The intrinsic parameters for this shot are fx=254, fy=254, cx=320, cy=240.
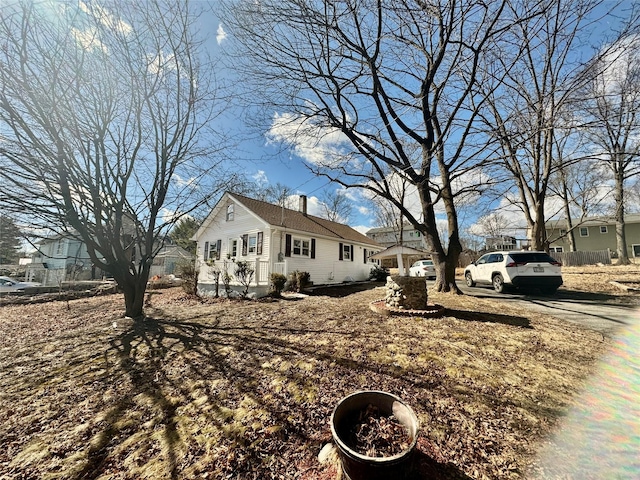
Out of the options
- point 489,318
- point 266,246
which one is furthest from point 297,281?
point 489,318

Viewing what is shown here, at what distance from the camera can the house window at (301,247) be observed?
13409 mm

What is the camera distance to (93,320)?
24.9 ft

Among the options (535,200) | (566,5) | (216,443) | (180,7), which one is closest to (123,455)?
(216,443)

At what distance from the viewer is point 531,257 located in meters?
8.88

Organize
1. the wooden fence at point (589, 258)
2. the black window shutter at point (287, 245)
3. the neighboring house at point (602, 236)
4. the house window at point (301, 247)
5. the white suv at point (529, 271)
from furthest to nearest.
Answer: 1. the neighboring house at point (602, 236)
2. the wooden fence at point (589, 258)
3. the house window at point (301, 247)
4. the black window shutter at point (287, 245)
5. the white suv at point (529, 271)

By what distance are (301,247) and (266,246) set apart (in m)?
2.01

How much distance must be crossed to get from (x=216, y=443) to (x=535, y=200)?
15335mm

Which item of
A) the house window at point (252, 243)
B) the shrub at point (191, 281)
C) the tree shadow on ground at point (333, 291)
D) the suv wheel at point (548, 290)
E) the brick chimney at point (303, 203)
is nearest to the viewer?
the suv wheel at point (548, 290)

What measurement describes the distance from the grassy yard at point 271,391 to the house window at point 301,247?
743 centimetres

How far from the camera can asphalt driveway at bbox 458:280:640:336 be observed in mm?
5574

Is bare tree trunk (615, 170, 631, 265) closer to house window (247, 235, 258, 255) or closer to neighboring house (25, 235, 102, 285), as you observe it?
house window (247, 235, 258, 255)

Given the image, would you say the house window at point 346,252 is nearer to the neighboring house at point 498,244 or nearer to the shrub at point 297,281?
the shrub at point 297,281

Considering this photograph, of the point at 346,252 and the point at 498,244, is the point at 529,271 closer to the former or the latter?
the point at 346,252

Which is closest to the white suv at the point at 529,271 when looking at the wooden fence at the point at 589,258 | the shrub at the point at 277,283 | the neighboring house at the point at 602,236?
the shrub at the point at 277,283
